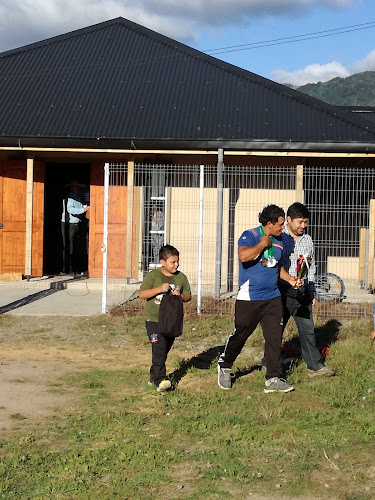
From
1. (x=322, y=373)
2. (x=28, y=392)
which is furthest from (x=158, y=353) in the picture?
(x=322, y=373)

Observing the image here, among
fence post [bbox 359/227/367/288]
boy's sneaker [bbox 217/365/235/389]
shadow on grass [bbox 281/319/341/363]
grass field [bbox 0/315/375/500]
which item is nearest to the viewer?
grass field [bbox 0/315/375/500]

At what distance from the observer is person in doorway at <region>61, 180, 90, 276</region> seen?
15.2 m

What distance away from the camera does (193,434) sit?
5914 millimetres

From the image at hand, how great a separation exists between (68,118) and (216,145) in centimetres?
291

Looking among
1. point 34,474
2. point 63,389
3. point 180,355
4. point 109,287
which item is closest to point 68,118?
point 109,287

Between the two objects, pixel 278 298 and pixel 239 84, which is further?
pixel 239 84

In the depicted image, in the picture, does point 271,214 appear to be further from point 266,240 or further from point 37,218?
point 37,218

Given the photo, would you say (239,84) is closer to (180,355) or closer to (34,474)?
(180,355)

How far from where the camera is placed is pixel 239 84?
15.6m

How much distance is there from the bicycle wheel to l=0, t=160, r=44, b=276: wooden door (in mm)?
5541

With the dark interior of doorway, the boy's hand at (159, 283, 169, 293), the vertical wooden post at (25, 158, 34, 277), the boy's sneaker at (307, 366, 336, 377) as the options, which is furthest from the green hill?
the boy's hand at (159, 283, 169, 293)

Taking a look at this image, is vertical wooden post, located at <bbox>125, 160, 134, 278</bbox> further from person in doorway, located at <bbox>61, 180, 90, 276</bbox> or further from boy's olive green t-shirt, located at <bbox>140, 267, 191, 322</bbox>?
boy's olive green t-shirt, located at <bbox>140, 267, 191, 322</bbox>

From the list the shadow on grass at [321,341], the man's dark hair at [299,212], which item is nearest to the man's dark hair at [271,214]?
the man's dark hair at [299,212]

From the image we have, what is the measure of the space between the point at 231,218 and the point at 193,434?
8.61 m
